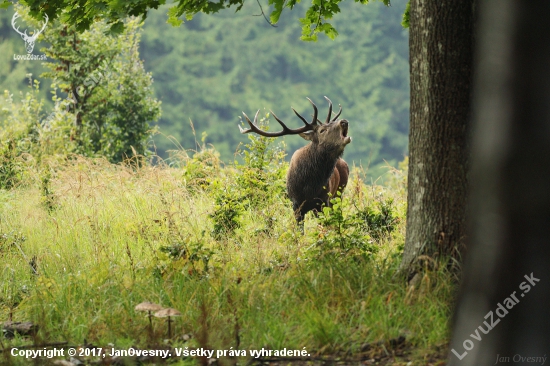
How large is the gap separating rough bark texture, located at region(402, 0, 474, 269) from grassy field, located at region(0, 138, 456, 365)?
0.34m

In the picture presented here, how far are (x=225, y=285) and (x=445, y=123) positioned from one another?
1.94 m

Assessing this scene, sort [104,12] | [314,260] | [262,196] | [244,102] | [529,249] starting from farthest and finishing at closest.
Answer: [244,102], [262,196], [104,12], [314,260], [529,249]

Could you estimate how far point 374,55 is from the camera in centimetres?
3994

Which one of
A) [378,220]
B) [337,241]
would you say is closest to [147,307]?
[337,241]

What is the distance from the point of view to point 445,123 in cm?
491

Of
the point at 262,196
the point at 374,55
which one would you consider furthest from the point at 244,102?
the point at 262,196

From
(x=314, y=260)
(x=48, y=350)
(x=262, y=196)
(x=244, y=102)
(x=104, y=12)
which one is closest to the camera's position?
(x=48, y=350)

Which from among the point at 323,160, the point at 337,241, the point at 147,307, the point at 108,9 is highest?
the point at 108,9

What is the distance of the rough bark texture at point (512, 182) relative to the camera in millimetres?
2854

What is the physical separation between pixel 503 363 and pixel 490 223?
617 mm

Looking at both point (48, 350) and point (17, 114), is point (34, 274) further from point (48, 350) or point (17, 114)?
point (17, 114)

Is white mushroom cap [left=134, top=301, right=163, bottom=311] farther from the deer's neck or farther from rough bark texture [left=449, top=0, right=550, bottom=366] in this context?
the deer's neck

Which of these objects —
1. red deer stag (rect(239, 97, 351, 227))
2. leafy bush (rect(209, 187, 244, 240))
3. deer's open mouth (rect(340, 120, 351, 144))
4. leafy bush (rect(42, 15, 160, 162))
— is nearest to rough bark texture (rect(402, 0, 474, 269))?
leafy bush (rect(209, 187, 244, 240))

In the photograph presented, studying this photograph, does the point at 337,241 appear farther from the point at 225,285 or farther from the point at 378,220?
the point at 378,220
